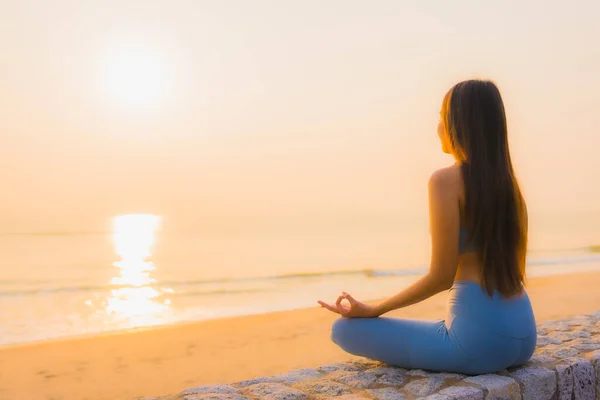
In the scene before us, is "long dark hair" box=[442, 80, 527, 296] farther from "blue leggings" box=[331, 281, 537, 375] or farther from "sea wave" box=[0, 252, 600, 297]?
"sea wave" box=[0, 252, 600, 297]

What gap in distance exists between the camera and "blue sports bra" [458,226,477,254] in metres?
2.79

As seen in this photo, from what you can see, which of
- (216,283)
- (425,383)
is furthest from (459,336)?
(216,283)

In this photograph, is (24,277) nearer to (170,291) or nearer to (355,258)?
(170,291)

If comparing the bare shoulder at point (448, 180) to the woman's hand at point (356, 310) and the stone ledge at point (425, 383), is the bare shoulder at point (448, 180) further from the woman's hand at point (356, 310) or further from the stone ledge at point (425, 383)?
the stone ledge at point (425, 383)

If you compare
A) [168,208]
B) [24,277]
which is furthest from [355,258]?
[168,208]

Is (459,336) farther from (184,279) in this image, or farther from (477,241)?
(184,279)

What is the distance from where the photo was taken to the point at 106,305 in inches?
482

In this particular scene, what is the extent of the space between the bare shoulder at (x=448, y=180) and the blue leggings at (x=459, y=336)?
1.67ft

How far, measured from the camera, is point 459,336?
2867 millimetres

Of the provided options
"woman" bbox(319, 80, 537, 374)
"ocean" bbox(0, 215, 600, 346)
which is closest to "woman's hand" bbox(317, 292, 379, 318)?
"woman" bbox(319, 80, 537, 374)

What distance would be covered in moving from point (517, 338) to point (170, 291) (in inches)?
506

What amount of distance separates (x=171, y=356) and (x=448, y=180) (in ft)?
17.7

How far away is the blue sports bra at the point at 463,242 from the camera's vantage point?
9.14ft

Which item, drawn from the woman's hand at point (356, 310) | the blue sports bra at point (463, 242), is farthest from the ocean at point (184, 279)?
the blue sports bra at point (463, 242)
